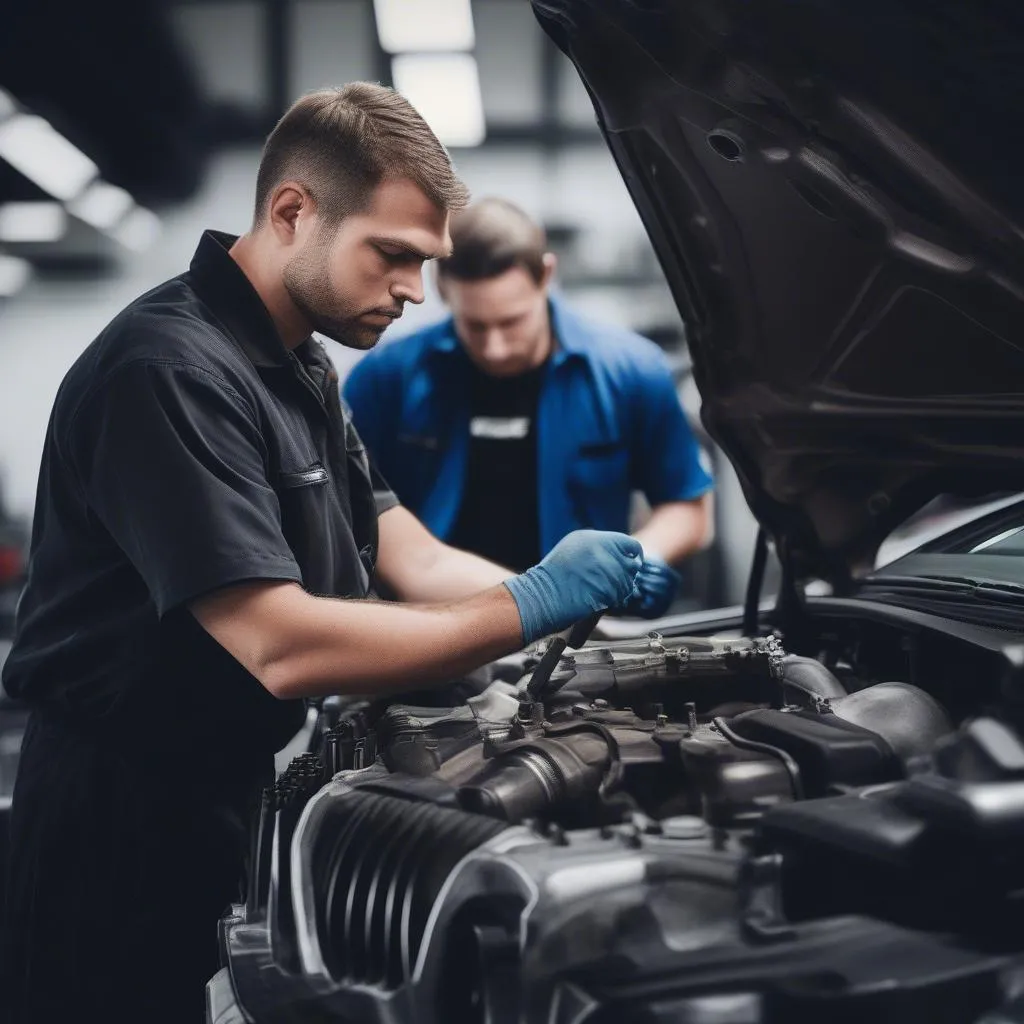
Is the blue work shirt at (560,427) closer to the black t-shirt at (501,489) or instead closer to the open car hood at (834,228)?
the black t-shirt at (501,489)

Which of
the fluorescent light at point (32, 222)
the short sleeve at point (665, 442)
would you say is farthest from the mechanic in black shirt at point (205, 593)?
the fluorescent light at point (32, 222)

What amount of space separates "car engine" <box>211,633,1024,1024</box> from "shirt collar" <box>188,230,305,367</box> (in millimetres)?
516

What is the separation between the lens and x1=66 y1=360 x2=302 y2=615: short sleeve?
1297mm

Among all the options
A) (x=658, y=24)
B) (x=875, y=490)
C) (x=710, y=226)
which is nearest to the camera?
(x=658, y=24)

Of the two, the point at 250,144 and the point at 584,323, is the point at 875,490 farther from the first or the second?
the point at 250,144

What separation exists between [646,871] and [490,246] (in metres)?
1.63

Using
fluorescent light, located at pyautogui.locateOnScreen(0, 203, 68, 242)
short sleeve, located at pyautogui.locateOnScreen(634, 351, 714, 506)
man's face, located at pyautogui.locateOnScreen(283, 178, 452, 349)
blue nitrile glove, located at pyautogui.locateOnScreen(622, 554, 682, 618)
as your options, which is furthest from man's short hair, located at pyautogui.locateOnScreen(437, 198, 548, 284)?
fluorescent light, located at pyautogui.locateOnScreen(0, 203, 68, 242)

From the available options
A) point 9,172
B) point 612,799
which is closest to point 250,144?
point 9,172

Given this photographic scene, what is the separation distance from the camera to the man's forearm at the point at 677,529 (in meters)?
2.65

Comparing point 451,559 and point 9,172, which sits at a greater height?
point 9,172

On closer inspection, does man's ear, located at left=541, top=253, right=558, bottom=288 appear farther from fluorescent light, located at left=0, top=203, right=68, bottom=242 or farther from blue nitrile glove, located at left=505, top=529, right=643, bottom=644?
fluorescent light, located at left=0, top=203, right=68, bottom=242

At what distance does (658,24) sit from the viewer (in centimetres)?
131

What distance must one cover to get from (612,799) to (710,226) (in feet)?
2.82

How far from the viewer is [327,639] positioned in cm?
132
